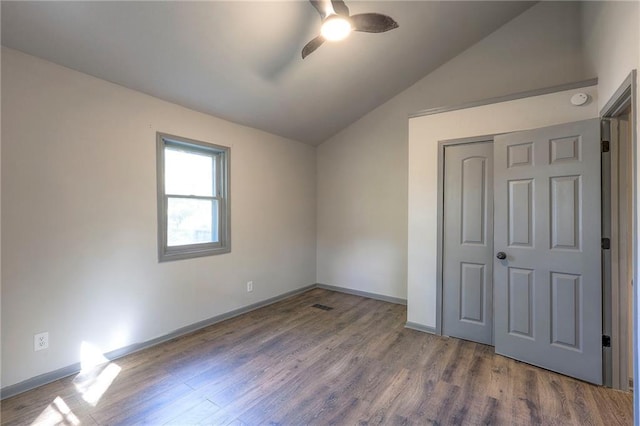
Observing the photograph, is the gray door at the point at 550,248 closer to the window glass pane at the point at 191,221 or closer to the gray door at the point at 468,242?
the gray door at the point at 468,242

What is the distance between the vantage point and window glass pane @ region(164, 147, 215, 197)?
10.2 feet

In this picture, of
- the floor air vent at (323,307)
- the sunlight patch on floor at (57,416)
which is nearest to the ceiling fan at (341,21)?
the sunlight patch on floor at (57,416)

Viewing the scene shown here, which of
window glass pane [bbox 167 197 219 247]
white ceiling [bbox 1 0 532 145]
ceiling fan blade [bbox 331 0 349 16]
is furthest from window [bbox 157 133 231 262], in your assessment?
ceiling fan blade [bbox 331 0 349 16]

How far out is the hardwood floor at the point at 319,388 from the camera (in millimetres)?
1878

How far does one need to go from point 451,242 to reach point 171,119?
10.7 ft

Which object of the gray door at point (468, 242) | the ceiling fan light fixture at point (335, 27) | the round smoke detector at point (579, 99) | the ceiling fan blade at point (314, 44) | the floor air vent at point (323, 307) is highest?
the ceiling fan blade at point (314, 44)

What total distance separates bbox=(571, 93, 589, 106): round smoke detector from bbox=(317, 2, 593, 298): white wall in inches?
35.5

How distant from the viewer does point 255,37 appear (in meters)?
2.56

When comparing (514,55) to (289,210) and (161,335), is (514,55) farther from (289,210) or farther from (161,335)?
(161,335)

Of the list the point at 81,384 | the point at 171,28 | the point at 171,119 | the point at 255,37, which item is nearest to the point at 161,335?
the point at 81,384

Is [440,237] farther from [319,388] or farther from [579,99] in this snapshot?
[319,388]

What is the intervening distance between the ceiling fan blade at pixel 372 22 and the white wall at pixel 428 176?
144 centimetres

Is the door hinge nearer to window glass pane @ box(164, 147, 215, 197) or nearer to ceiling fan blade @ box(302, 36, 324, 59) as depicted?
ceiling fan blade @ box(302, 36, 324, 59)

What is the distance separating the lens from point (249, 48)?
8.71 feet
